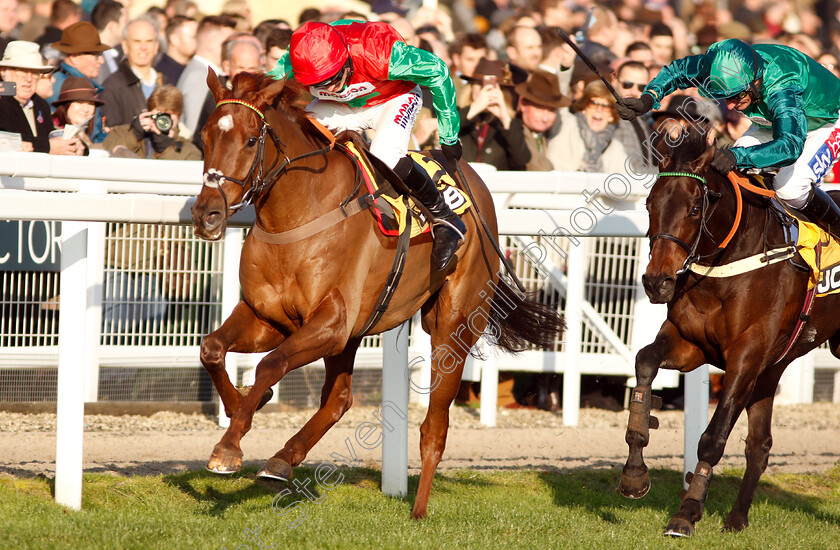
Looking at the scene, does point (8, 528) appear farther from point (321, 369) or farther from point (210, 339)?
point (321, 369)

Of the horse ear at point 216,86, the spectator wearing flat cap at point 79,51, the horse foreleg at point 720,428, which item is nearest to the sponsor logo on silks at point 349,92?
the horse ear at point 216,86

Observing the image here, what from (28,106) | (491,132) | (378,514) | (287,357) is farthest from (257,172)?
(491,132)

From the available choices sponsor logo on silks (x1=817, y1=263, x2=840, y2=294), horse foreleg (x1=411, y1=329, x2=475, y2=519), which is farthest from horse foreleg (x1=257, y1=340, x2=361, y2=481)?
sponsor logo on silks (x1=817, y1=263, x2=840, y2=294)

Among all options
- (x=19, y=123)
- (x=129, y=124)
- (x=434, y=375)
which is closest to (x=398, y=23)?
(x=129, y=124)

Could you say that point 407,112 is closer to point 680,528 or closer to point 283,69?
point 283,69

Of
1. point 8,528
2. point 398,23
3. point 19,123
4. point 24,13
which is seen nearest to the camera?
point 8,528

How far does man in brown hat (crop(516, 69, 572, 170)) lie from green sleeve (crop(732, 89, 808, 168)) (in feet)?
12.5

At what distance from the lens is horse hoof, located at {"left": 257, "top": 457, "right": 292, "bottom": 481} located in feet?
14.2

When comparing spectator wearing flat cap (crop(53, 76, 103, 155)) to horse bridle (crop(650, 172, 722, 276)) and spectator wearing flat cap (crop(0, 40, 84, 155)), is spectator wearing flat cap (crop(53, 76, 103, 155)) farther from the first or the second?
horse bridle (crop(650, 172, 722, 276))

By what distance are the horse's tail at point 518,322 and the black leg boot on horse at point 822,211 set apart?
1.46m

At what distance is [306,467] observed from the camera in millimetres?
5816

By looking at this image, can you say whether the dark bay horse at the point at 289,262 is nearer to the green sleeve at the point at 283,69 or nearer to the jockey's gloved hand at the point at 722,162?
the green sleeve at the point at 283,69

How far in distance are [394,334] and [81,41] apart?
4274 mm

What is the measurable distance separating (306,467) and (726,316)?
2340 millimetres
